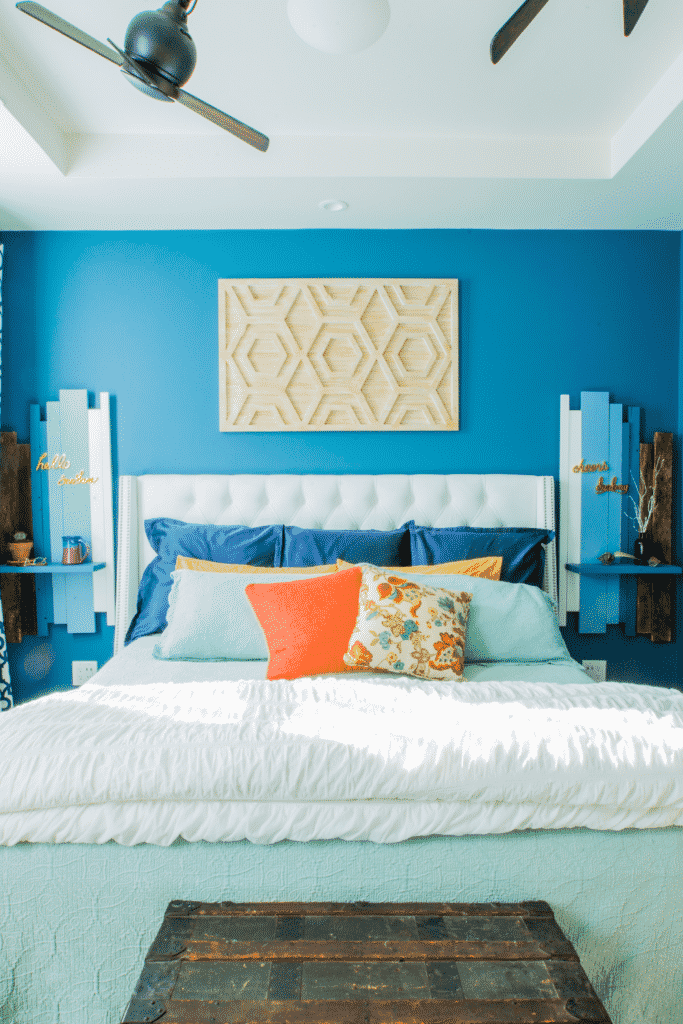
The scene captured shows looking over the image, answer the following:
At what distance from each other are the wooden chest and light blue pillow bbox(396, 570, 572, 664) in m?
1.00

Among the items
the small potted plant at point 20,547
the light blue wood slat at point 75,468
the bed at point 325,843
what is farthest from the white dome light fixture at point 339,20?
the small potted plant at point 20,547

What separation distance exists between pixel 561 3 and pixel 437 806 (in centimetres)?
221

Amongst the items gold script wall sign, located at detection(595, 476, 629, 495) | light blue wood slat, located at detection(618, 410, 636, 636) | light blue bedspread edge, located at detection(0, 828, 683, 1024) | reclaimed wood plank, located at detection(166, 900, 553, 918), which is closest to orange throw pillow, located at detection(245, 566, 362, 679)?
light blue bedspread edge, located at detection(0, 828, 683, 1024)

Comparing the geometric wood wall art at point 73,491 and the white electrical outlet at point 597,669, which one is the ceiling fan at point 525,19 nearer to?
the geometric wood wall art at point 73,491

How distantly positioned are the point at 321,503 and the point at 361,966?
6.72ft

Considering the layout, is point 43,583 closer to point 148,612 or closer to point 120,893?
point 148,612

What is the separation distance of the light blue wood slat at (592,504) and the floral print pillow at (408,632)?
3.92 ft

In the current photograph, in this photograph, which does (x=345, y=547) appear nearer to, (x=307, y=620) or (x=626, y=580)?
(x=307, y=620)

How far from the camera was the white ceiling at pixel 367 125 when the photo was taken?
191 cm

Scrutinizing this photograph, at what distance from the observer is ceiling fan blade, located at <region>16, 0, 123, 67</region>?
54.4 inches

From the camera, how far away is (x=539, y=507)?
2.97 metres

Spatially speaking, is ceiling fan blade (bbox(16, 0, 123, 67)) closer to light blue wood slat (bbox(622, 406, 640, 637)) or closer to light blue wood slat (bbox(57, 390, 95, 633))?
light blue wood slat (bbox(57, 390, 95, 633))

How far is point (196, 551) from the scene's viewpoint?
2.66 meters

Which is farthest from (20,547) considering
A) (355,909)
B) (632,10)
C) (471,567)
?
(632,10)
